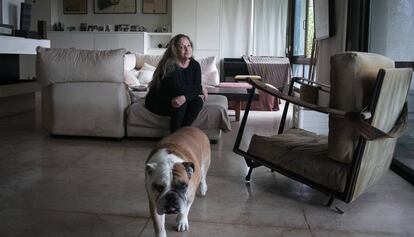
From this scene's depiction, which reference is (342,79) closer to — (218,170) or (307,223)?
(307,223)

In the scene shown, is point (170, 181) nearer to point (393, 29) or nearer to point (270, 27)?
point (393, 29)

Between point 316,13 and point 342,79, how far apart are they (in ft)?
11.1

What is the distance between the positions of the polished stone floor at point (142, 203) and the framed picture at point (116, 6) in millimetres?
5633

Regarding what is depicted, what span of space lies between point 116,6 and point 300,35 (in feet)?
12.3

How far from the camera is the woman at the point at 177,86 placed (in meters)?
3.27

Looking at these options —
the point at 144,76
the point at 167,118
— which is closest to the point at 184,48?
the point at 167,118

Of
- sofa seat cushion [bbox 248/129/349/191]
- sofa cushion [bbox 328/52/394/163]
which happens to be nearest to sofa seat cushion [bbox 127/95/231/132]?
sofa seat cushion [bbox 248/129/349/191]

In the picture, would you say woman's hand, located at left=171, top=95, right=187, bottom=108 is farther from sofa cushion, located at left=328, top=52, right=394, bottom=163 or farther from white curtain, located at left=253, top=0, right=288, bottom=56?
white curtain, located at left=253, top=0, right=288, bottom=56

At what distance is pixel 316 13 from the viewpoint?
16.7 feet

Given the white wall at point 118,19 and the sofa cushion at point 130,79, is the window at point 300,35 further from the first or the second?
the sofa cushion at point 130,79

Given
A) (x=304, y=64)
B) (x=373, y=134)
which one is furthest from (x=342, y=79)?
(x=304, y=64)

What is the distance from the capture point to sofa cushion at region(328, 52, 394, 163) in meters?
1.95

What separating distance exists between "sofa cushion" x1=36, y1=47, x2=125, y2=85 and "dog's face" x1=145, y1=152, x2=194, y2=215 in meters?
2.21

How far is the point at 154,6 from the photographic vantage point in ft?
26.9
